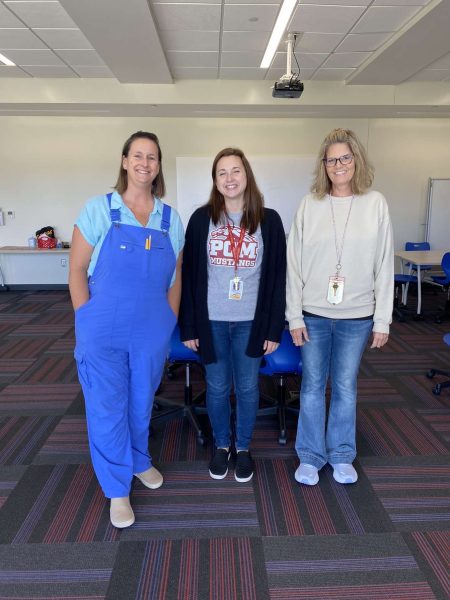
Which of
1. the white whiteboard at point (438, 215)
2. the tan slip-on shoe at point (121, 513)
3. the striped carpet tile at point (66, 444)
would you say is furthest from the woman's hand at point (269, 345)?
the white whiteboard at point (438, 215)

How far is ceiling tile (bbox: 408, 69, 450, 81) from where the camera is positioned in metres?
4.95

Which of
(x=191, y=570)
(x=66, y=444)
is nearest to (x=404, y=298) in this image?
(x=66, y=444)

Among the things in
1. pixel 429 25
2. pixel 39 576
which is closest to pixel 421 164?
pixel 429 25

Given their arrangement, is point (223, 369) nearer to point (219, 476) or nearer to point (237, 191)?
point (219, 476)

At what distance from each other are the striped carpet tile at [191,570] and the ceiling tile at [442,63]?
17.0 ft

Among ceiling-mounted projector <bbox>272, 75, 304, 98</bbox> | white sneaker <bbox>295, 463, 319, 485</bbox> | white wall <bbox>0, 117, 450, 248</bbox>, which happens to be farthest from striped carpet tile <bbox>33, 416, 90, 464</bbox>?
white wall <bbox>0, 117, 450, 248</bbox>

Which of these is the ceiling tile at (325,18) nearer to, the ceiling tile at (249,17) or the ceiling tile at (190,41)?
the ceiling tile at (249,17)

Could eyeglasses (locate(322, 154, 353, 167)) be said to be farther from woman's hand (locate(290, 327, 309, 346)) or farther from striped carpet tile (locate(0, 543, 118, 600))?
striped carpet tile (locate(0, 543, 118, 600))

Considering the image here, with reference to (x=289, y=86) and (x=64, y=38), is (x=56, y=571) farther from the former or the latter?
(x=289, y=86)

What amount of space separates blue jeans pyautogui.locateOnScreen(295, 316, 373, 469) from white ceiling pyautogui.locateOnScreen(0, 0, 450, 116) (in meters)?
2.93

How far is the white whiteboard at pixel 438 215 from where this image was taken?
6719 millimetres

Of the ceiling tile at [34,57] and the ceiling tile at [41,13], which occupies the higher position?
the ceiling tile at [34,57]

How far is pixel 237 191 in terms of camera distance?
5.46ft

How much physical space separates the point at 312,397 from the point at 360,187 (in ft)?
3.23
